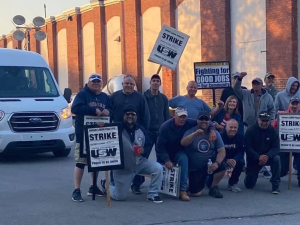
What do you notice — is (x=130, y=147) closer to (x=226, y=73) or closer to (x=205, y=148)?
(x=205, y=148)

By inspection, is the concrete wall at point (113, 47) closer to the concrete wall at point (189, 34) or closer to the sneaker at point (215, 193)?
the concrete wall at point (189, 34)

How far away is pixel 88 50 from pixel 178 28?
1044 centimetres

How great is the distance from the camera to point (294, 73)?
2102cm

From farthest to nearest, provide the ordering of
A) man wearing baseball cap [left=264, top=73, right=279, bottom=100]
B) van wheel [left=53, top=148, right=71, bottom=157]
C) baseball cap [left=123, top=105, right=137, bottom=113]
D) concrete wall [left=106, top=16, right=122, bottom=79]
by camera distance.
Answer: concrete wall [left=106, top=16, right=122, bottom=79] < van wheel [left=53, top=148, right=71, bottom=157] < man wearing baseball cap [left=264, top=73, right=279, bottom=100] < baseball cap [left=123, top=105, right=137, bottom=113]

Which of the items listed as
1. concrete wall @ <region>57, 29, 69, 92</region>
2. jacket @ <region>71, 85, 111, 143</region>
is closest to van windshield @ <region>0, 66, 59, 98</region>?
jacket @ <region>71, 85, 111, 143</region>

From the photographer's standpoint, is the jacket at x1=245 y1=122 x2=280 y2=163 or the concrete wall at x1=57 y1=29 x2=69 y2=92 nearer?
the jacket at x1=245 y1=122 x2=280 y2=163

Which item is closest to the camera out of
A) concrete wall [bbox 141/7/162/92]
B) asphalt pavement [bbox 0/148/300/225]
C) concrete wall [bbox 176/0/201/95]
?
asphalt pavement [bbox 0/148/300/225]

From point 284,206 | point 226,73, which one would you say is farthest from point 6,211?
point 226,73

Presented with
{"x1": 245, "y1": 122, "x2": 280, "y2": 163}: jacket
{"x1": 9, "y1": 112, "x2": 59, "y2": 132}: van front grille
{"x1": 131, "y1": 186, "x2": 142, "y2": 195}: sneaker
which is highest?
{"x1": 9, "y1": 112, "x2": 59, "y2": 132}: van front grille

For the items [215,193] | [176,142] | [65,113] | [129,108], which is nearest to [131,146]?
[129,108]

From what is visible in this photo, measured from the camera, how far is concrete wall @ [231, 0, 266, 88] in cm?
2234

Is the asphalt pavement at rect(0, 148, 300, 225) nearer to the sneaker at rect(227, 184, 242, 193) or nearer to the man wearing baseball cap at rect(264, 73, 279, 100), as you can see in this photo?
the sneaker at rect(227, 184, 242, 193)

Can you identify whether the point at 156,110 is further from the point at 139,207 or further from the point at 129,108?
the point at 139,207

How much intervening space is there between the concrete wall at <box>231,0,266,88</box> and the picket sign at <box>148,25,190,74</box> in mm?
9671
